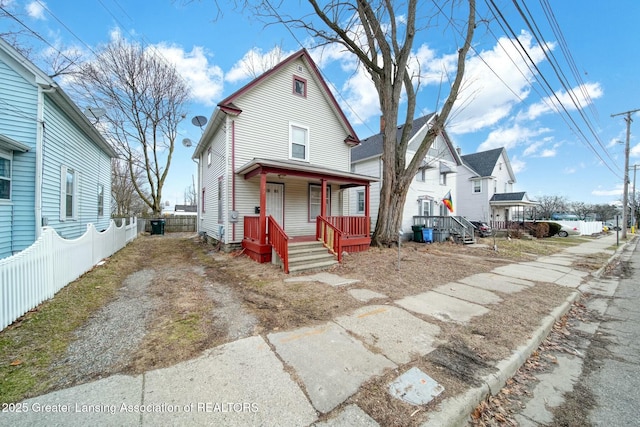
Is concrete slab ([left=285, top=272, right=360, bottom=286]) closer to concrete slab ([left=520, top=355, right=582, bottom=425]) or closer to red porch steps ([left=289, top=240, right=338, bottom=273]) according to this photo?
red porch steps ([left=289, top=240, right=338, bottom=273])

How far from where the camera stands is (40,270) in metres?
4.18

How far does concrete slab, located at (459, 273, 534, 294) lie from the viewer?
231 inches

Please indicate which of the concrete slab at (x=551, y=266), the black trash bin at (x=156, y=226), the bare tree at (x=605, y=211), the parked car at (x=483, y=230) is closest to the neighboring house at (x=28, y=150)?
the black trash bin at (x=156, y=226)

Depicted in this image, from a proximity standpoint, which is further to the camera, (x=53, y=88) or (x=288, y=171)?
(x=288, y=171)

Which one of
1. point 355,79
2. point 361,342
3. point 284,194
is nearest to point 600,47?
point 355,79

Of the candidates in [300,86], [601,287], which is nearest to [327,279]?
[601,287]

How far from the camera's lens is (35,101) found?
6.64 metres

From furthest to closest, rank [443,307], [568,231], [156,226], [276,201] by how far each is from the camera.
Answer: [568,231] → [156,226] → [276,201] → [443,307]

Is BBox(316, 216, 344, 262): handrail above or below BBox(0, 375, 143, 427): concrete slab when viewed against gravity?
above

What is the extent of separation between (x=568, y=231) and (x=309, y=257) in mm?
27716

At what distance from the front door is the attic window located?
14.1 ft

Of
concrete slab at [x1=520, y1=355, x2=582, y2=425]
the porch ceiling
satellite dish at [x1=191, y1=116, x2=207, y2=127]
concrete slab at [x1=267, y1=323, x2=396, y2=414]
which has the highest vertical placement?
satellite dish at [x1=191, y1=116, x2=207, y2=127]

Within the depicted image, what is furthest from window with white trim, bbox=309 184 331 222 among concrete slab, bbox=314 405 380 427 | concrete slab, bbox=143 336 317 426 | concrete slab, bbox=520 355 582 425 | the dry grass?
concrete slab, bbox=314 405 380 427

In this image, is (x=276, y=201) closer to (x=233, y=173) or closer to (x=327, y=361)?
(x=233, y=173)
